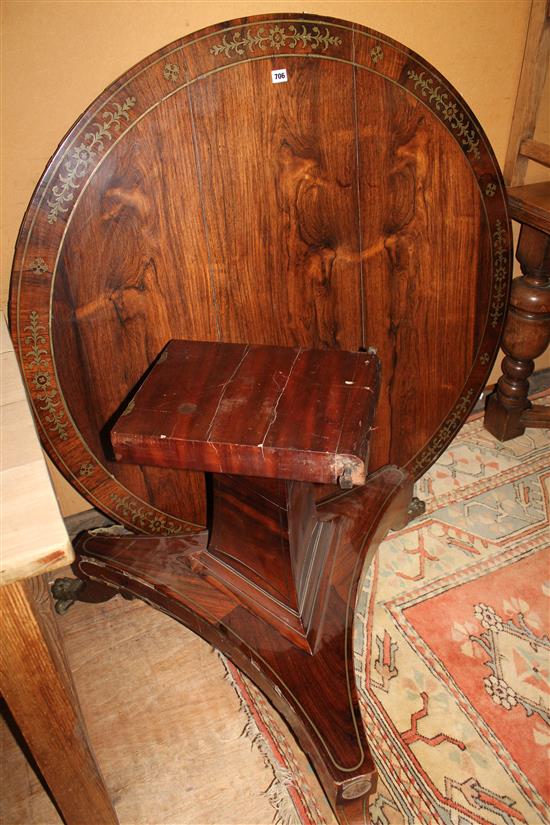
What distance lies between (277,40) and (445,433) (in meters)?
1.03

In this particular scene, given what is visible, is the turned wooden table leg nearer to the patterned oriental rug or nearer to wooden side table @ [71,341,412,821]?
the patterned oriental rug

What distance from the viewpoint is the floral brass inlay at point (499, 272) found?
5.38 ft

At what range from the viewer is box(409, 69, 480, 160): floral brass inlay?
144 centimetres

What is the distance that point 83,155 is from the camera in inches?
49.0

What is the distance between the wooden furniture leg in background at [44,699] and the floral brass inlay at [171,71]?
0.92 m

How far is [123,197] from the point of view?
131 centimetres

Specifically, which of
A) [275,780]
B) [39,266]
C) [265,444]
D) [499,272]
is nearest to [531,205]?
[499,272]

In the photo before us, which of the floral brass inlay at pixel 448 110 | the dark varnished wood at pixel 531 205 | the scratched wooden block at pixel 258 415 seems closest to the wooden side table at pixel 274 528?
the scratched wooden block at pixel 258 415

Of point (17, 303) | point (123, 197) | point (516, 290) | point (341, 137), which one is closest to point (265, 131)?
point (341, 137)

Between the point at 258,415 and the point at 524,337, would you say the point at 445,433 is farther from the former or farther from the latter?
the point at 258,415

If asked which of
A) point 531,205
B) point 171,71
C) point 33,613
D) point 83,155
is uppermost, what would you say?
point 171,71

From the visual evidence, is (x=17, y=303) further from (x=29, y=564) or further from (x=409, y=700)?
(x=409, y=700)

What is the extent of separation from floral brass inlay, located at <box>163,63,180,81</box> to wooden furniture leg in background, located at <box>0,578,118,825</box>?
0.92 m

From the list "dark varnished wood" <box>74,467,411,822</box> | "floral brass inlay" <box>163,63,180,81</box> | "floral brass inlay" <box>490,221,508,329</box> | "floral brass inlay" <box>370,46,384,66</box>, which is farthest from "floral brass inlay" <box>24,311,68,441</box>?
"floral brass inlay" <box>490,221,508,329</box>
